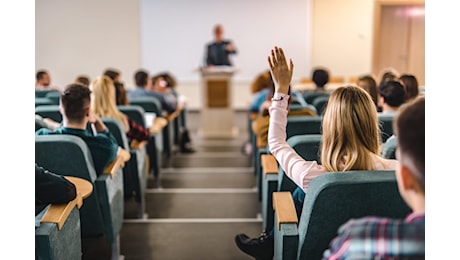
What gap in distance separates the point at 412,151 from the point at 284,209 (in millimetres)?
1174

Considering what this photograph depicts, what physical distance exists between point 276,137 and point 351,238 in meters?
1.04

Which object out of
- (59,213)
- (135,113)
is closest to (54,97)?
(135,113)

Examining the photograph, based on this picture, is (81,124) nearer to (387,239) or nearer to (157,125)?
(157,125)

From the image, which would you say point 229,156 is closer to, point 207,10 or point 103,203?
point 103,203

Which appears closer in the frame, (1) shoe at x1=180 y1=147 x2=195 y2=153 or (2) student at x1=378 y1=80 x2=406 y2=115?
(2) student at x1=378 y1=80 x2=406 y2=115

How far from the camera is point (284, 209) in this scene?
225 cm

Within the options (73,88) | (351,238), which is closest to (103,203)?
(73,88)

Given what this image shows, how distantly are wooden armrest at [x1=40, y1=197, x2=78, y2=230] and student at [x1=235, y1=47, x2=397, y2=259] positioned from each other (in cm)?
82

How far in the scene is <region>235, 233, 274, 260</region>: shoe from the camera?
105 inches

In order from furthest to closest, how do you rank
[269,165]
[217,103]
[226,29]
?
1. [226,29]
2. [217,103]
3. [269,165]

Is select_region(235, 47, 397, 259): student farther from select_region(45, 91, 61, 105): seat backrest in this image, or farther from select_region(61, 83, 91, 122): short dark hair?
select_region(45, 91, 61, 105): seat backrest

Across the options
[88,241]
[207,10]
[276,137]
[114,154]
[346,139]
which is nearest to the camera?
A: [346,139]

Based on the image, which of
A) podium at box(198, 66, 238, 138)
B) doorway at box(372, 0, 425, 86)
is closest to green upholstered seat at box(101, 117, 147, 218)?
podium at box(198, 66, 238, 138)

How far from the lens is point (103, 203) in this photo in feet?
9.47
